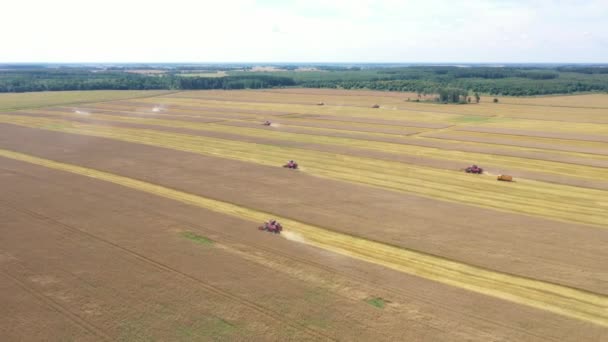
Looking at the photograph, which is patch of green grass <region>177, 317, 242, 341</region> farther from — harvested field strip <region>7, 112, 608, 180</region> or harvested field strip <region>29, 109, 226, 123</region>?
harvested field strip <region>29, 109, 226, 123</region>

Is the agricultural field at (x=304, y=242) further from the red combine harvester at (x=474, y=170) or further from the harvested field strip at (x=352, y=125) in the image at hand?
the harvested field strip at (x=352, y=125)

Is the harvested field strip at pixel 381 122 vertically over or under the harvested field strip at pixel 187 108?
over

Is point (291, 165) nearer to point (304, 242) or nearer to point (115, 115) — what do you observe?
point (304, 242)

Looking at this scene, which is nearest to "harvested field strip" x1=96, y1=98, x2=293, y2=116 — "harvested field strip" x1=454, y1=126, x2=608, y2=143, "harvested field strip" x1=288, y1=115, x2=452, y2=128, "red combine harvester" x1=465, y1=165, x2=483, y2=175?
"harvested field strip" x1=288, y1=115, x2=452, y2=128

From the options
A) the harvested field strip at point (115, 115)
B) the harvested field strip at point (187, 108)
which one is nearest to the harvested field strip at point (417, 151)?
the harvested field strip at point (115, 115)

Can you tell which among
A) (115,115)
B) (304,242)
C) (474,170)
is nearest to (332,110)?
(115,115)

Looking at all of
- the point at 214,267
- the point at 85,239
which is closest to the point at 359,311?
the point at 214,267

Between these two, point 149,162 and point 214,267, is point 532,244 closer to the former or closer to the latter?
point 214,267
